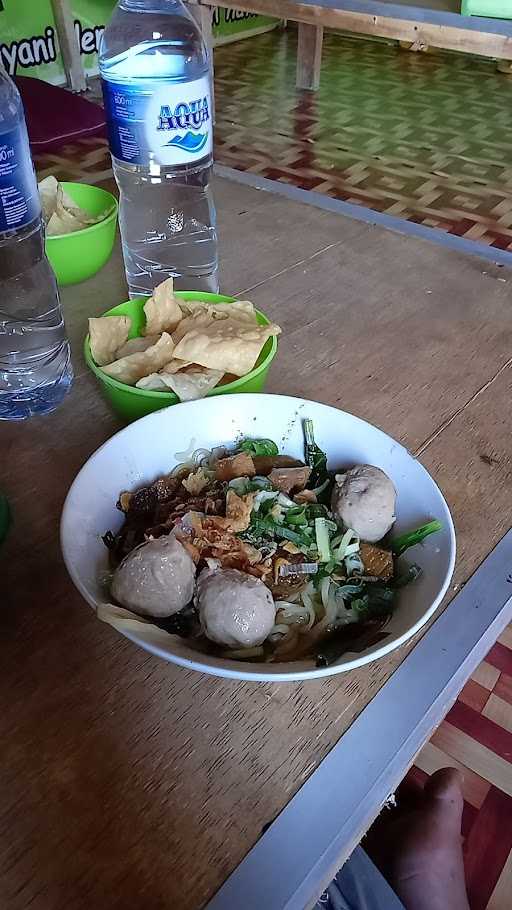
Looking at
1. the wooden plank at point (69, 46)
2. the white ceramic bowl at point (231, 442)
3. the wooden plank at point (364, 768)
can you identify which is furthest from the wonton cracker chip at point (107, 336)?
the wooden plank at point (69, 46)

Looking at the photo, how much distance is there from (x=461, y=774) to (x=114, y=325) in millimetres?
618

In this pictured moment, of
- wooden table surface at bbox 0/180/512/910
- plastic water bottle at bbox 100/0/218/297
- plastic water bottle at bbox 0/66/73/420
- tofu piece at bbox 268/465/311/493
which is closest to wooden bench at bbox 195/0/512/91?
plastic water bottle at bbox 100/0/218/297

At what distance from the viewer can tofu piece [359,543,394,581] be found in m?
0.45

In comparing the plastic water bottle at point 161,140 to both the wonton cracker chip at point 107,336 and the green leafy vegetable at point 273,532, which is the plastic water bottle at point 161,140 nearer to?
the wonton cracker chip at point 107,336

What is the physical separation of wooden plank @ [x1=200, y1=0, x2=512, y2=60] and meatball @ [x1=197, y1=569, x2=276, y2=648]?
1.43 metres

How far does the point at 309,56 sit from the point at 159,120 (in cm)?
224

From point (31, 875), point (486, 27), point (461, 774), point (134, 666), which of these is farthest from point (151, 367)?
point (486, 27)

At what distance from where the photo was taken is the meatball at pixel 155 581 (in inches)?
15.9

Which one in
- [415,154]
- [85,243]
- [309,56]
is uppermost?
[85,243]

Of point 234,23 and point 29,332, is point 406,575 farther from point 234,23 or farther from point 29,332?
point 234,23

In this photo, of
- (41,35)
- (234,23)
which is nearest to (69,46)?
(41,35)

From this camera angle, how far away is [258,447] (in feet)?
1.74

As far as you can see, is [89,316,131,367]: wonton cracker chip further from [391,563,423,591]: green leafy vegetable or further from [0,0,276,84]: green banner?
[0,0,276,84]: green banner

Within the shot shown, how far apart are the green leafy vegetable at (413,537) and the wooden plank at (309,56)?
249 cm
